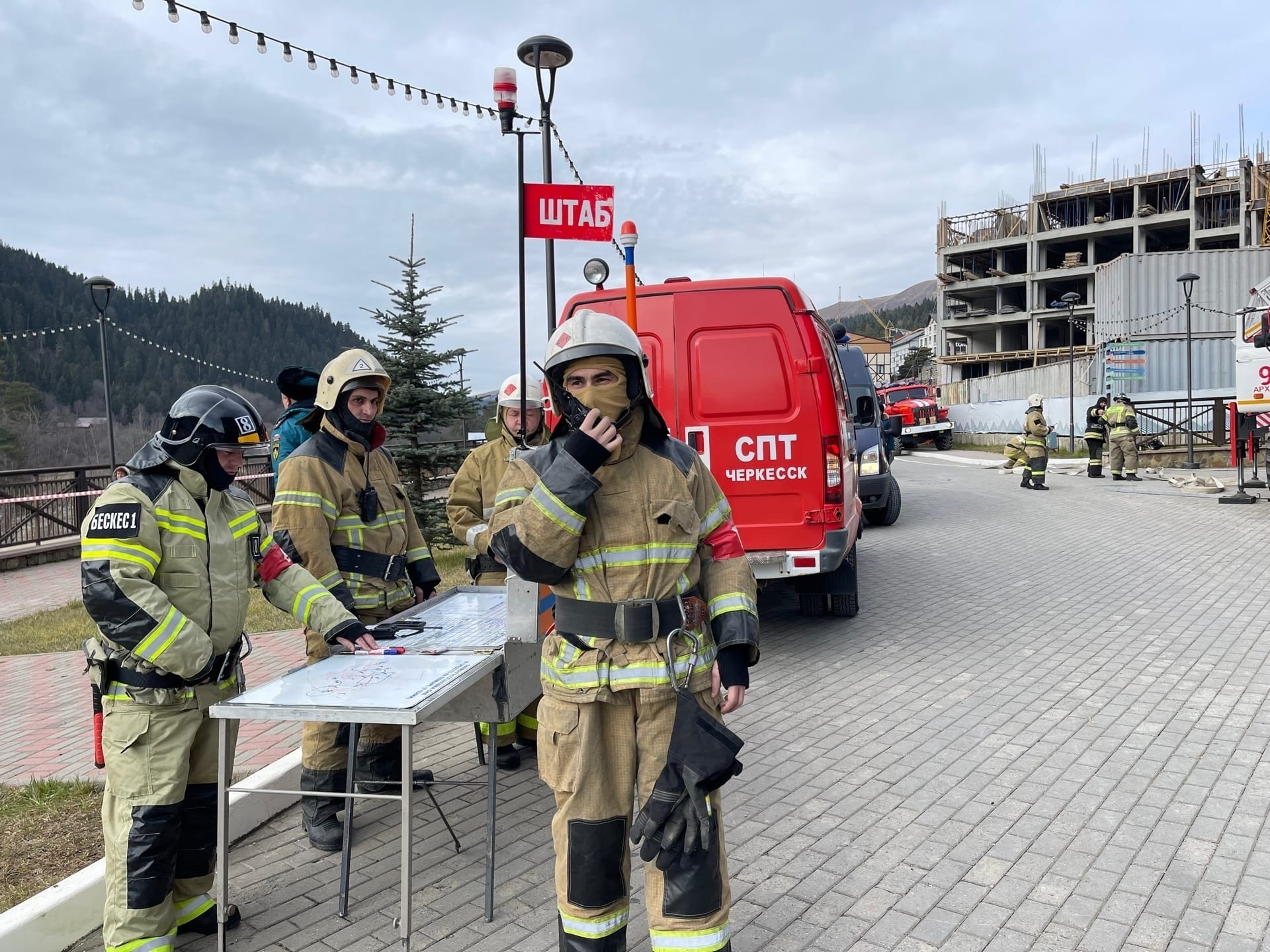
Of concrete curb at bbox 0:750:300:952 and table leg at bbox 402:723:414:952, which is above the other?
table leg at bbox 402:723:414:952

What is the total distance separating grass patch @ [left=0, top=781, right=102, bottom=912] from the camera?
3.23m

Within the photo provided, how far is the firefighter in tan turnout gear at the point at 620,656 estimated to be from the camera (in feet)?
7.51

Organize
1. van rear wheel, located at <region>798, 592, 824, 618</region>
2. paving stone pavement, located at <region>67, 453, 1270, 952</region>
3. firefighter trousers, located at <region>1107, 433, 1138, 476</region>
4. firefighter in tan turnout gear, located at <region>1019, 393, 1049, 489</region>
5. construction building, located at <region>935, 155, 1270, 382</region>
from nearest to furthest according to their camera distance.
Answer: paving stone pavement, located at <region>67, 453, 1270, 952</region> → van rear wheel, located at <region>798, 592, 824, 618</region> → firefighter in tan turnout gear, located at <region>1019, 393, 1049, 489</region> → firefighter trousers, located at <region>1107, 433, 1138, 476</region> → construction building, located at <region>935, 155, 1270, 382</region>

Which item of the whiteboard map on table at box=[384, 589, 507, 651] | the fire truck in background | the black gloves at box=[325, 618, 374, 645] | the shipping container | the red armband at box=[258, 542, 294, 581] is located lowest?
the whiteboard map on table at box=[384, 589, 507, 651]

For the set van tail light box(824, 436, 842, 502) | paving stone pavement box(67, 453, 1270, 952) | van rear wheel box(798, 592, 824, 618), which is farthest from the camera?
van rear wheel box(798, 592, 824, 618)

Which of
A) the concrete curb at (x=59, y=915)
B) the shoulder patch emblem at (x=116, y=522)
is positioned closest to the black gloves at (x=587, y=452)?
the shoulder patch emblem at (x=116, y=522)

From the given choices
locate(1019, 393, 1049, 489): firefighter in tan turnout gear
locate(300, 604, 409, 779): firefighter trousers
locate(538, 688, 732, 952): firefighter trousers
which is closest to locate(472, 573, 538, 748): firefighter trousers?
locate(300, 604, 409, 779): firefighter trousers

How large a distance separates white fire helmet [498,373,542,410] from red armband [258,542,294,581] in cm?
193

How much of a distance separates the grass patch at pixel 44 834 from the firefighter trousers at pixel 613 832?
2154mm

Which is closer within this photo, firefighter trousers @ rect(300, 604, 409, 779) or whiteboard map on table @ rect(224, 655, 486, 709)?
whiteboard map on table @ rect(224, 655, 486, 709)

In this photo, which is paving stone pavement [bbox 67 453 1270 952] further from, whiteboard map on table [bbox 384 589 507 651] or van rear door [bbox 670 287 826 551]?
van rear door [bbox 670 287 826 551]

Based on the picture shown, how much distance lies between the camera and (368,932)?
3.01 meters

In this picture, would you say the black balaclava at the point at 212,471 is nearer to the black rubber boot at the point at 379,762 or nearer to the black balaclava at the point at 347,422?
the black balaclava at the point at 347,422

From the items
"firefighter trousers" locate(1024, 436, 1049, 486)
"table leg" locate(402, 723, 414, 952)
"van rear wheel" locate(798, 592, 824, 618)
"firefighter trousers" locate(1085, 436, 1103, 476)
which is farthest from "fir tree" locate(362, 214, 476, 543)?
"firefighter trousers" locate(1085, 436, 1103, 476)
